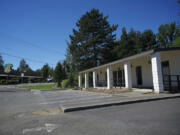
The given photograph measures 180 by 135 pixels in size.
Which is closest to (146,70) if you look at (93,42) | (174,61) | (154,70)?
(174,61)

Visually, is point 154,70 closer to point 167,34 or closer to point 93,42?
point 93,42

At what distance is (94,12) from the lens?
2880 cm

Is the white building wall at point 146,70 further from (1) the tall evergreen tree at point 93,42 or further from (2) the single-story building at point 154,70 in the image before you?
(1) the tall evergreen tree at point 93,42

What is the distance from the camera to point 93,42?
1072 inches

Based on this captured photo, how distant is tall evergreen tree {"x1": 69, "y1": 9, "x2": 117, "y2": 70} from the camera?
1096 inches

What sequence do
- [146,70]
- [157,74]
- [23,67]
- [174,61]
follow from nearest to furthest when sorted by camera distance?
[157,74] < [174,61] < [146,70] < [23,67]

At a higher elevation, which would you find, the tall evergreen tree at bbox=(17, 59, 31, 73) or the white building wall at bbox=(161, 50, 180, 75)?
the tall evergreen tree at bbox=(17, 59, 31, 73)

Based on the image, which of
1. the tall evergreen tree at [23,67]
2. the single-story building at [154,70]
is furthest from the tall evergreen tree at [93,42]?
the tall evergreen tree at [23,67]

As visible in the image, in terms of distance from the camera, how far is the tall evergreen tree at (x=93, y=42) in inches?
1096

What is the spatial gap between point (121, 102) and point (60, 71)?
24.9 meters

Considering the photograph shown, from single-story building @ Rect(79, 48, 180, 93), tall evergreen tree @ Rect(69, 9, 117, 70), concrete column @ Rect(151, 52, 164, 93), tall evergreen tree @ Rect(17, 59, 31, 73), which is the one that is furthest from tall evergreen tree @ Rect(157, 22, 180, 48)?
tall evergreen tree @ Rect(17, 59, 31, 73)

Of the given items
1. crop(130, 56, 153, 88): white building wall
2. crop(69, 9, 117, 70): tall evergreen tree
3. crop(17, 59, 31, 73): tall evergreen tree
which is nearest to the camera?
crop(130, 56, 153, 88): white building wall

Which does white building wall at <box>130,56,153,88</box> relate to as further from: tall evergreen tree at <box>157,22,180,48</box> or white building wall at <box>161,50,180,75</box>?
tall evergreen tree at <box>157,22,180,48</box>

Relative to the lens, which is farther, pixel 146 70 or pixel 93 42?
pixel 93 42
